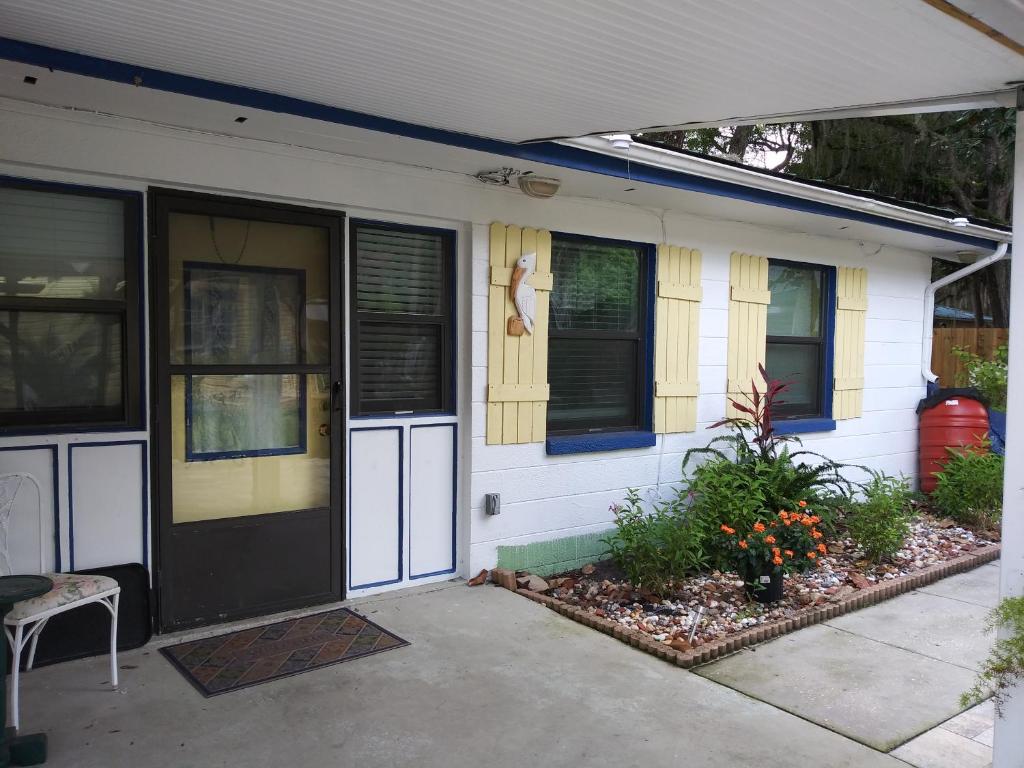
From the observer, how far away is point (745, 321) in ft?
19.5

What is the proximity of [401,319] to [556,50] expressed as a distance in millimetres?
2052

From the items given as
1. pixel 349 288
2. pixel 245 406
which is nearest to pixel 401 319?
pixel 349 288

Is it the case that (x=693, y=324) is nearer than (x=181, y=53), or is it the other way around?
(x=181, y=53)

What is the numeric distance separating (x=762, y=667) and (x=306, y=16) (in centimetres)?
327

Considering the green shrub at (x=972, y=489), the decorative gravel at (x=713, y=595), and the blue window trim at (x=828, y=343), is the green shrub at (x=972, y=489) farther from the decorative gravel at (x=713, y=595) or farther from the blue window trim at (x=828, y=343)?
the blue window trim at (x=828, y=343)

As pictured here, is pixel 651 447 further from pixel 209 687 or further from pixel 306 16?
pixel 306 16

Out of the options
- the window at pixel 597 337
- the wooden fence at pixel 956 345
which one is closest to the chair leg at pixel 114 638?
the window at pixel 597 337

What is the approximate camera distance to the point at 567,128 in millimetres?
3656

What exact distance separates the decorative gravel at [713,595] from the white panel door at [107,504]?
2.26 meters

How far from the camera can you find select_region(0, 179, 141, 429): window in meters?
3.36

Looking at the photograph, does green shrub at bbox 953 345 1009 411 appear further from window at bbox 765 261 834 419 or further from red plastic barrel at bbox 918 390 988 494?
window at bbox 765 261 834 419

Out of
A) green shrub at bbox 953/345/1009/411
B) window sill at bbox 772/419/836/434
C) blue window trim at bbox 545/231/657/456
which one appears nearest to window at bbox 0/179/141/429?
blue window trim at bbox 545/231/657/456

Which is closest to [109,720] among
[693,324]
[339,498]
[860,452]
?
[339,498]

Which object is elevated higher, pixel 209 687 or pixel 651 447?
pixel 651 447
